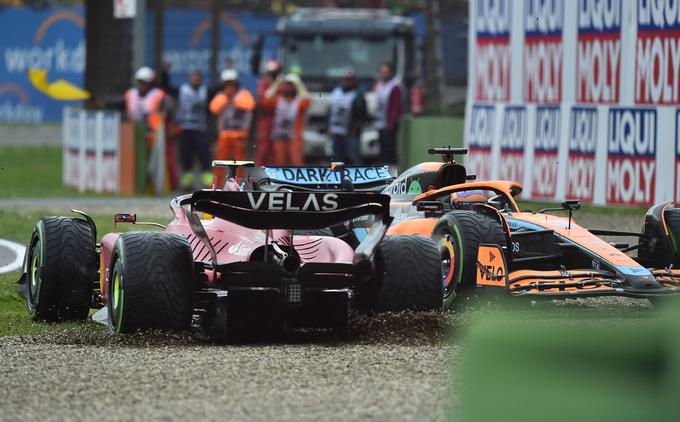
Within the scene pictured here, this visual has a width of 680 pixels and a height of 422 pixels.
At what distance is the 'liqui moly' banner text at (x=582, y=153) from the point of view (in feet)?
63.2

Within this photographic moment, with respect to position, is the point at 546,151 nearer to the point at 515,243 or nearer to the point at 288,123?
the point at 288,123

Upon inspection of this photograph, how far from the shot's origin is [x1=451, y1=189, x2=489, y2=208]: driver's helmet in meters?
12.8

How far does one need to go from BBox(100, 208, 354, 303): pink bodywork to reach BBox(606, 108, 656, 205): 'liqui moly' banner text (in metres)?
8.11

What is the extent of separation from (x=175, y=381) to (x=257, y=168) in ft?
16.9

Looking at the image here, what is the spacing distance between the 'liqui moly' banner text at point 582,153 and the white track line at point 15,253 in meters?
6.63

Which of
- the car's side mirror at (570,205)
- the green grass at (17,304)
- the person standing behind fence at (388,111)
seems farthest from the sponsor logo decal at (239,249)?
the person standing behind fence at (388,111)

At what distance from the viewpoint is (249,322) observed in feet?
32.2

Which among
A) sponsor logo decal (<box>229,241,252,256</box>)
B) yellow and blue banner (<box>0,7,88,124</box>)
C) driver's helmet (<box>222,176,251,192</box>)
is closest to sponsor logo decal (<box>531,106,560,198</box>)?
driver's helmet (<box>222,176,251,192</box>)

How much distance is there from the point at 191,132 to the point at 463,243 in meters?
15.5

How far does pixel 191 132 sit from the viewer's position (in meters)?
26.6

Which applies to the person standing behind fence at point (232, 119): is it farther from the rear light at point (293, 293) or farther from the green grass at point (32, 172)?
the rear light at point (293, 293)

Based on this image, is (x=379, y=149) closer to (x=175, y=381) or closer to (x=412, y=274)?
(x=412, y=274)

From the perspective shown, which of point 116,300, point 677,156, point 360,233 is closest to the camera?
point 116,300

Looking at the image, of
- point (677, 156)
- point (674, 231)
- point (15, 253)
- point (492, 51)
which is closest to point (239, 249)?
point (674, 231)
